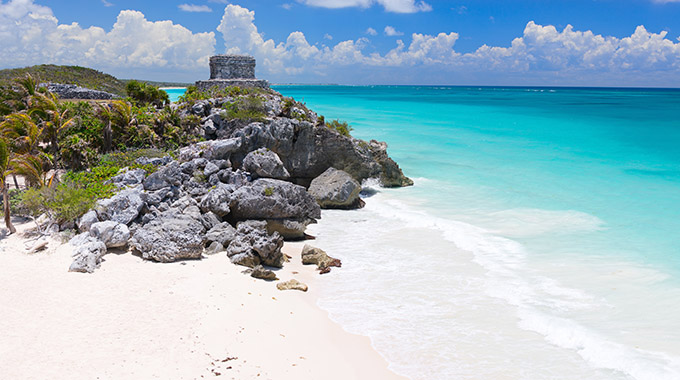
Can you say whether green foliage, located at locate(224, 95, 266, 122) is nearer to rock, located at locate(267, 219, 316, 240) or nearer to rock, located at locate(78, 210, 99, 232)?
rock, located at locate(267, 219, 316, 240)

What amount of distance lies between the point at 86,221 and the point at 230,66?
18.1 meters

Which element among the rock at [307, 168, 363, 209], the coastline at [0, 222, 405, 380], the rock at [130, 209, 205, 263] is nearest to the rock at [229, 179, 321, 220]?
the rock at [130, 209, 205, 263]

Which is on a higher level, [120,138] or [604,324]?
[120,138]

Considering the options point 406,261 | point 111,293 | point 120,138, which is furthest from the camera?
point 120,138

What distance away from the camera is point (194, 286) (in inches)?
352

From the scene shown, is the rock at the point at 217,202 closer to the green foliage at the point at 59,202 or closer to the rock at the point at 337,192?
the green foliage at the point at 59,202

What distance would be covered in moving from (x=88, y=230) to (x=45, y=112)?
6614 mm

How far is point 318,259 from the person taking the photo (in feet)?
35.4

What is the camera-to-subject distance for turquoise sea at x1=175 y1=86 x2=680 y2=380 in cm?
766

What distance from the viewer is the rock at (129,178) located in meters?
12.6

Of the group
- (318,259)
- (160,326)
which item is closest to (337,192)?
(318,259)

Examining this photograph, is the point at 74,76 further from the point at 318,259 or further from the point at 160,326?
the point at 160,326

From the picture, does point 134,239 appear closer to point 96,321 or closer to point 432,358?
point 96,321

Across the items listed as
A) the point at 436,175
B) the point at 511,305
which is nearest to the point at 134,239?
the point at 511,305
